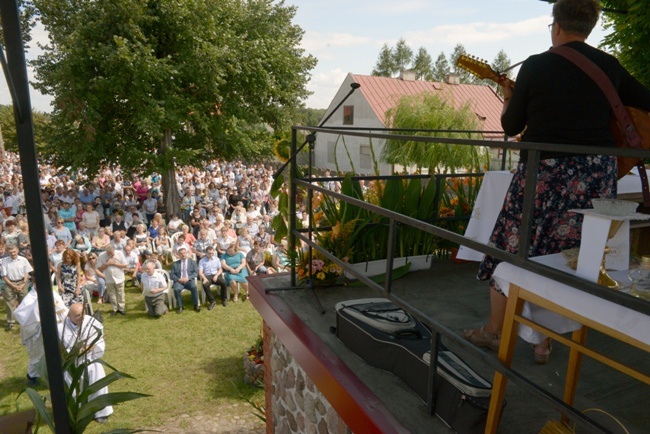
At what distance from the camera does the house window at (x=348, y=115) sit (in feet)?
102

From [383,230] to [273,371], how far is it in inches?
58.3

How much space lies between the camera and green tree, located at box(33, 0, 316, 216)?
50.5ft

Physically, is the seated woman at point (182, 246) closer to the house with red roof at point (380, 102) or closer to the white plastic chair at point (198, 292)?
the white plastic chair at point (198, 292)

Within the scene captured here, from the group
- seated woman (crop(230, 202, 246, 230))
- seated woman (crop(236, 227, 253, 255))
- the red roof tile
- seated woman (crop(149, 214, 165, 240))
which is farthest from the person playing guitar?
the red roof tile

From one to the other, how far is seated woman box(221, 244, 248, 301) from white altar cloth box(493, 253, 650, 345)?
9.26 metres

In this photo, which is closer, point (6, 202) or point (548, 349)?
point (548, 349)

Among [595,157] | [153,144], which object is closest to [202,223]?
[153,144]

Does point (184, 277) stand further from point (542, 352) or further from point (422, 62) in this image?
point (422, 62)

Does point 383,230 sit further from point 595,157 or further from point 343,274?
point 595,157

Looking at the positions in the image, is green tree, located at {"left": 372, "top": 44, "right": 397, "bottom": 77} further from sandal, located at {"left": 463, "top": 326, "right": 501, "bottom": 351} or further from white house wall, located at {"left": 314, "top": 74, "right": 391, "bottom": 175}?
sandal, located at {"left": 463, "top": 326, "right": 501, "bottom": 351}

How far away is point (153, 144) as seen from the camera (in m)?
17.7

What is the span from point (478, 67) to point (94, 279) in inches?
384

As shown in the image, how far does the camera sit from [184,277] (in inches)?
404

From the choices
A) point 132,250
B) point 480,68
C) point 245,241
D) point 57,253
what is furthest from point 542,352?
point 57,253
